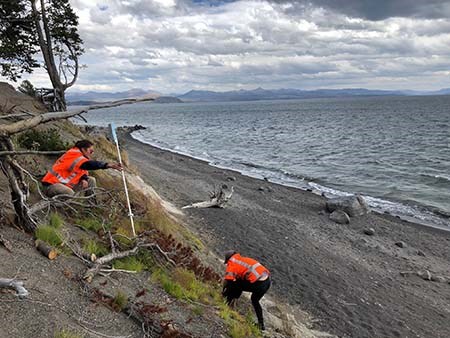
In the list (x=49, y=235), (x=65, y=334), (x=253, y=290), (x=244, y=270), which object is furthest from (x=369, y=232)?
(x=65, y=334)

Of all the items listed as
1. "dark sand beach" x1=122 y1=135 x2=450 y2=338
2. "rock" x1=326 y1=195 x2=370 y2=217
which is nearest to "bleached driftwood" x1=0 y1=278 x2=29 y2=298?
"dark sand beach" x1=122 y1=135 x2=450 y2=338

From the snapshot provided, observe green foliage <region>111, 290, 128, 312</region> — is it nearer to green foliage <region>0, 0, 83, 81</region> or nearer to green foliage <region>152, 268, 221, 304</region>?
green foliage <region>152, 268, 221, 304</region>

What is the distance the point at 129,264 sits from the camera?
7199mm

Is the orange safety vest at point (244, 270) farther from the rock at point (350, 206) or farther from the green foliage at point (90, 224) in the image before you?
the rock at point (350, 206)

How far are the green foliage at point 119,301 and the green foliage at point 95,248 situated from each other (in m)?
1.45

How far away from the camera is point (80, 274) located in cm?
607

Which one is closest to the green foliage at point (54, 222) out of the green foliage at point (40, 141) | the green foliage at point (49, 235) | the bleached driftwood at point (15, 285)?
the green foliage at point (49, 235)

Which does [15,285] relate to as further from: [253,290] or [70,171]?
[253,290]

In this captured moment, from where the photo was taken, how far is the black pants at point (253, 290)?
7.76 meters

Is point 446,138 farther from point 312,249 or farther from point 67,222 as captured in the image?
point 67,222

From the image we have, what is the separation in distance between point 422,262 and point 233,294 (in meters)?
9.18

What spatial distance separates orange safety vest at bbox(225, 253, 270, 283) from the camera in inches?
306

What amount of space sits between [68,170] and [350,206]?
47.5 ft

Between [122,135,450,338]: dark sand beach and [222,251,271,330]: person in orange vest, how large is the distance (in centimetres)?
232
